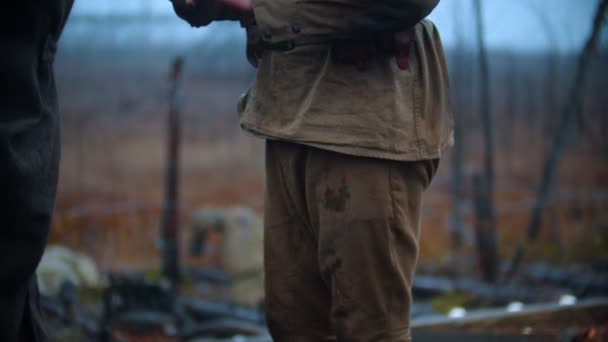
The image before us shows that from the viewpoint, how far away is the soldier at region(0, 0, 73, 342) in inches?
63.1

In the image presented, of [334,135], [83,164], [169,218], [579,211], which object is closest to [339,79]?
[334,135]

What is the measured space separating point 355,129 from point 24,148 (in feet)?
2.73

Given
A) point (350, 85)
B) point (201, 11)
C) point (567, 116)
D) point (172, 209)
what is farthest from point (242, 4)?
point (172, 209)

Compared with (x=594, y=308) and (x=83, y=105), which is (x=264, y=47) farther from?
(x=83, y=105)

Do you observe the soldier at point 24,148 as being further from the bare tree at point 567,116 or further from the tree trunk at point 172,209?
the tree trunk at point 172,209

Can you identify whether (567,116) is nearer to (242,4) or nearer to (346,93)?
(346,93)

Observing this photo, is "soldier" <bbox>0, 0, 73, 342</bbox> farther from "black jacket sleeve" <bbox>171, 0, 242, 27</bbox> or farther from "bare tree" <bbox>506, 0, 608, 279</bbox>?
"bare tree" <bbox>506, 0, 608, 279</bbox>

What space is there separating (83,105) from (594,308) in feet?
68.3

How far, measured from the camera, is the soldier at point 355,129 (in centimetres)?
185

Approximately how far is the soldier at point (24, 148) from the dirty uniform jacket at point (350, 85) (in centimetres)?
42

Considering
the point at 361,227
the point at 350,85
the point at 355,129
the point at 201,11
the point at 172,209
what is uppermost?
the point at 201,11

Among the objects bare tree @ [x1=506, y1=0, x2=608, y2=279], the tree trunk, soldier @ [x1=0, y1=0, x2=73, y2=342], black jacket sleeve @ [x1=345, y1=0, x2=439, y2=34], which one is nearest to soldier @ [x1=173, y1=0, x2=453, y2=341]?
black jacket sleeve @ [x1=345, y1=0, x2=439, y2=34]

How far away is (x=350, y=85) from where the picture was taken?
191 cm

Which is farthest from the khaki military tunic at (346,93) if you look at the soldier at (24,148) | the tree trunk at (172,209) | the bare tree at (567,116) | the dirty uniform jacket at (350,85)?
the tree trunk at (172,209)
